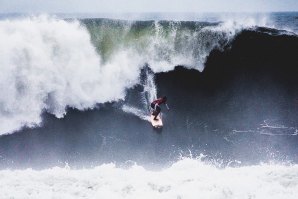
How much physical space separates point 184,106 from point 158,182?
4.73m

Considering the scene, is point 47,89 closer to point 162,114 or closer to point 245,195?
point 162,114

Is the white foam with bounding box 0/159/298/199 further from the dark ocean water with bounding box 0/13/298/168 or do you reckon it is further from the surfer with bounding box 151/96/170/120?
the surfer with bounding box 151/96/170/120

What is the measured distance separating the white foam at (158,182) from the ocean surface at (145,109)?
0.03 metres

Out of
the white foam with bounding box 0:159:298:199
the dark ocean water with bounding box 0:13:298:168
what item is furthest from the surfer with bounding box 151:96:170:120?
the white foam with bounding box 0:159:298:199

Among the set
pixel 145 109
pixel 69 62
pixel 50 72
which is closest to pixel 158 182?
pixel 145 109

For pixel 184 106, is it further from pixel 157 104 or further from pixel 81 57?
pixel 81 57

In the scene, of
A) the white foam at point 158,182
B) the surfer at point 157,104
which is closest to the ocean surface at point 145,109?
the white foam at point 158,182

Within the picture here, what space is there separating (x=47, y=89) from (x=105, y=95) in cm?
209

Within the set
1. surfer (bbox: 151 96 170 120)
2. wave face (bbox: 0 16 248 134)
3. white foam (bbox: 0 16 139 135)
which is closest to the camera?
surfer (bbox: 151 96 170 120)

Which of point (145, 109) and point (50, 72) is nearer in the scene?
point (145, 109)

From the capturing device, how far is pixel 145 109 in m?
12.5

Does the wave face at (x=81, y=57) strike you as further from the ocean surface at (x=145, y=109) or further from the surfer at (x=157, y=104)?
the surfer at (x=157, y=104)

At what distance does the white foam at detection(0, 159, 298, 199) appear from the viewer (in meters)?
7.95

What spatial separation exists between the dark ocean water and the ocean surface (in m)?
0.04
